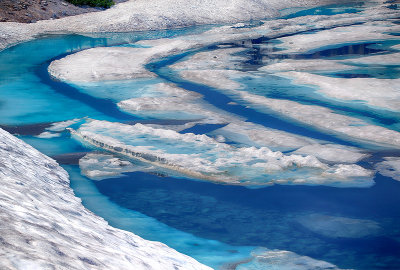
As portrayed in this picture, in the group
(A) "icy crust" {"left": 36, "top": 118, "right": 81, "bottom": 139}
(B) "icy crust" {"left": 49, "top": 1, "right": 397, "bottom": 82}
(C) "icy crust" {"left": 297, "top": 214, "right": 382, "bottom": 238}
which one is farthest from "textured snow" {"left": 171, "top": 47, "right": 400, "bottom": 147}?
(A) "icy crust" {"left": 36, "top": 118, "right": 81, "bottom": 139}

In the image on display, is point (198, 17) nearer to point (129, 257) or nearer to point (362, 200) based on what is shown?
point (362, 200)

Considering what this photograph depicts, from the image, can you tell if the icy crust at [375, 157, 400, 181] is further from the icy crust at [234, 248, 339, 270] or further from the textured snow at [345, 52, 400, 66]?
the textured snow at [345, 52, 400, 66]

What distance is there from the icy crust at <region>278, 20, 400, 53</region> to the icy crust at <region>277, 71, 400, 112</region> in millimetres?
2176

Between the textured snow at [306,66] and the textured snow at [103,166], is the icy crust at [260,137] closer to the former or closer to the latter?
the textured snow at [103,166]

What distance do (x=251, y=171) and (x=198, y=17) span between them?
8844mm

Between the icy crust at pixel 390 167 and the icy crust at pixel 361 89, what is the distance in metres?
1.29

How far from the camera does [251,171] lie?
374cm

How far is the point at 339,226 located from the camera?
304cm

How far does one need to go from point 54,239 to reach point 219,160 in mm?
2406

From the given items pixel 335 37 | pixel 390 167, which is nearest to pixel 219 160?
pixel 390 167

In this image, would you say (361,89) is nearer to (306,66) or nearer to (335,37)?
(306,66)

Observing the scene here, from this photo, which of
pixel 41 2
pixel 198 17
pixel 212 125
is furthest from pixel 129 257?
pixel 41 2

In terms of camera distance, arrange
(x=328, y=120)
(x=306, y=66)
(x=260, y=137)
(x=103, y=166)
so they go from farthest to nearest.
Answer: (x=306, y=66) < (x=328, y=120) < (x=260, y=137) < (x=103, y=166)

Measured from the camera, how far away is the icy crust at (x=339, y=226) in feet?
9.69
